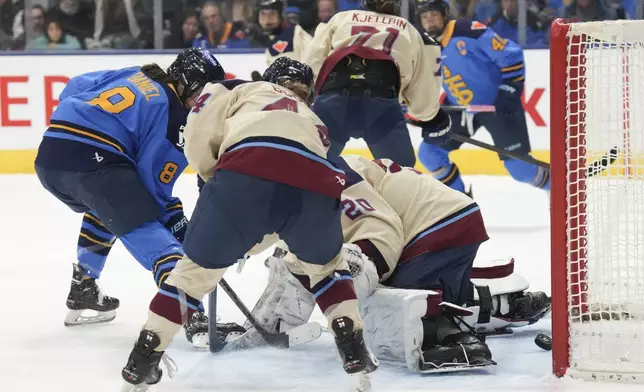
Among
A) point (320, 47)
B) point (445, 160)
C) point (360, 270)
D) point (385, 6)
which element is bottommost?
point (360, 270)

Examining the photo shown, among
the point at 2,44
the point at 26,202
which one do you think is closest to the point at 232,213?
the point at 26,202

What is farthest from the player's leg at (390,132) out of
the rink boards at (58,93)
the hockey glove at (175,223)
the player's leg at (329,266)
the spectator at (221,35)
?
the spectator at (221,35)

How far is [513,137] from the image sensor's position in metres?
6.40

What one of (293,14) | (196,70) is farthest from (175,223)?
(293,14)

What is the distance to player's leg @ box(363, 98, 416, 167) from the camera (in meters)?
4.94

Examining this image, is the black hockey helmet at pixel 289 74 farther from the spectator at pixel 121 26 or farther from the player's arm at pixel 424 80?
the spectator at pixel 121 26

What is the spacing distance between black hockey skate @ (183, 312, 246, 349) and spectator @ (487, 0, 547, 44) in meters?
4.55

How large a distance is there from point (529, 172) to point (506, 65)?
60cm

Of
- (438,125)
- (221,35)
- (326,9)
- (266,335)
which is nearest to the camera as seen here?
(266,335)

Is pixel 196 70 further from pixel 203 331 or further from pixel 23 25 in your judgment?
pixel 23 25

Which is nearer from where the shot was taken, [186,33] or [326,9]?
[326,9]

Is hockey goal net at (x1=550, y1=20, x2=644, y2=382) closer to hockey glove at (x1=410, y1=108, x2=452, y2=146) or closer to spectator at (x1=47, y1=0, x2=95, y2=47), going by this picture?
hockey glove at (x1=410, y1=108, x2=452, y2=146)

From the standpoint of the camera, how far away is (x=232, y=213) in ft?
9.68

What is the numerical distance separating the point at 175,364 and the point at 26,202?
406 centimetres
